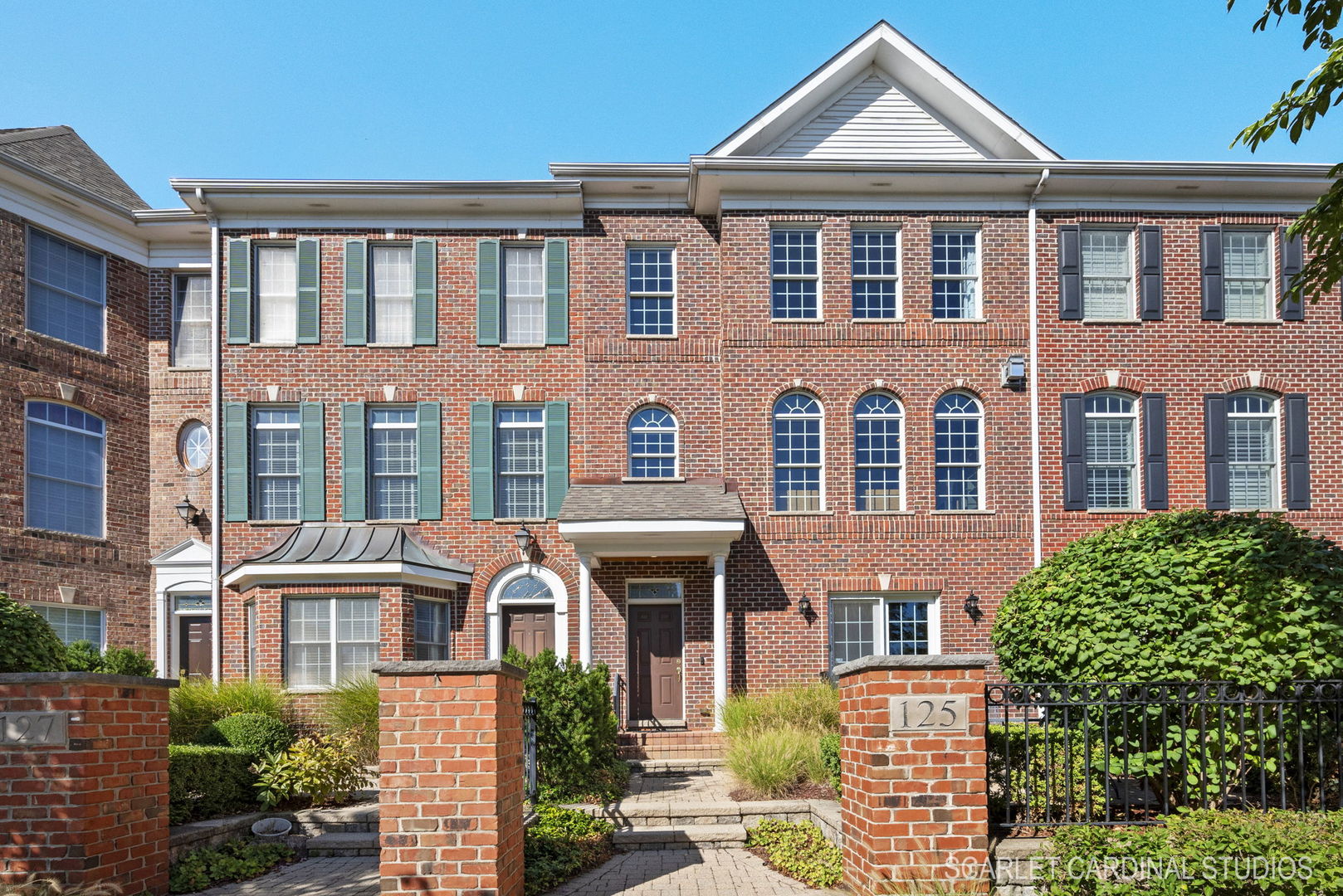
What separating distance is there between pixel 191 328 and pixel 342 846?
1132cm

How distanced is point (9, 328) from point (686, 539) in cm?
1041

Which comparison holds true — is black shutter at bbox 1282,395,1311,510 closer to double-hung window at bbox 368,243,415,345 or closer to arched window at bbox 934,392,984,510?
arched window at bbox 934,392,984,510

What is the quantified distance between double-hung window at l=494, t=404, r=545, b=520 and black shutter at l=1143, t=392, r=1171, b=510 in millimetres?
9428

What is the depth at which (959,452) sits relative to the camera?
1675cm

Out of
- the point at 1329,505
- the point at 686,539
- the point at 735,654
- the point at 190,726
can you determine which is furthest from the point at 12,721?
the point at 1329,505

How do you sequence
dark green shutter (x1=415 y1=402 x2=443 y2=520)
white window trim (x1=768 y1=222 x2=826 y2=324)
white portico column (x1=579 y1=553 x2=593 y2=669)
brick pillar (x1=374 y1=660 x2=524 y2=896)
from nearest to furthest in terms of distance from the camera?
brick pillar (x1=374 y1=660 x2=524 y2=896), white portico column (x1=579 y1=553 x2=593 y2=669), white window trim (x1=768 y1=222 x2=826 y2=324), dark green shutter (x1=415 y1=402 x2=443 y2=520)

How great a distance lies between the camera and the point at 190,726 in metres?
12.8

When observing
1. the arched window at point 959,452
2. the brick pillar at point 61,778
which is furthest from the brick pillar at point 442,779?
the arched window at point 959,452

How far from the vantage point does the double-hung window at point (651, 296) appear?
17.2 meters

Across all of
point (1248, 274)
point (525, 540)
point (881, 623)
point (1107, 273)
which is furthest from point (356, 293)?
point (1248, 274)

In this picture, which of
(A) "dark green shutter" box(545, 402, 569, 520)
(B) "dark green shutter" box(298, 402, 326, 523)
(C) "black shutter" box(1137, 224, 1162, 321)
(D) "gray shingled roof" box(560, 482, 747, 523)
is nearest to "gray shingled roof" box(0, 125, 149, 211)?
(B) "dark green shutter" box(298, 402, 326, 523)

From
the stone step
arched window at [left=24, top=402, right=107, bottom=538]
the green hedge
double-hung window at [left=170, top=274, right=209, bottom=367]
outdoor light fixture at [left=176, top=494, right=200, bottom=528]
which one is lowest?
the stone step

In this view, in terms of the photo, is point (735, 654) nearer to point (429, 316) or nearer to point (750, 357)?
point (750, 357)

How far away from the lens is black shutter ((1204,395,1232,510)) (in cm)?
1656
